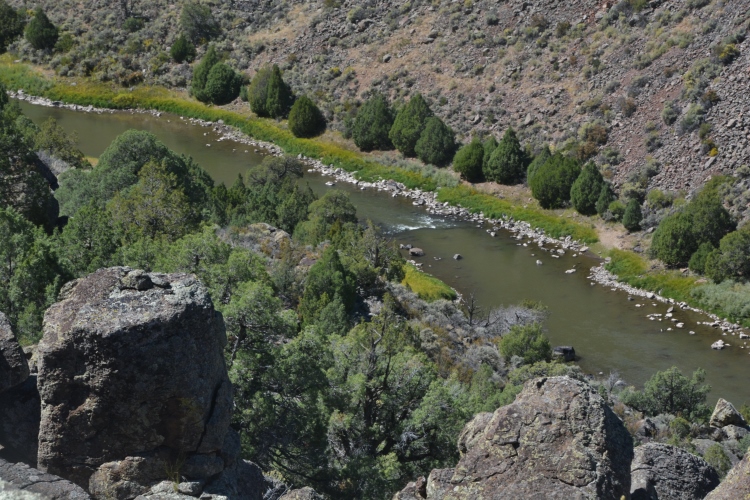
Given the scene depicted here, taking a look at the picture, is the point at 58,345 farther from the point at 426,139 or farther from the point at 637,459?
the point at 426,139

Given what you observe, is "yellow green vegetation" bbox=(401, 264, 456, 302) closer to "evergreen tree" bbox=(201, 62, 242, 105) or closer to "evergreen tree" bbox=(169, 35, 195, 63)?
"evergreen tree" bbox=(201, 62, 242, 105)

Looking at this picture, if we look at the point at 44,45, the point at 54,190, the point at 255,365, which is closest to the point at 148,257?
the point at 255,365

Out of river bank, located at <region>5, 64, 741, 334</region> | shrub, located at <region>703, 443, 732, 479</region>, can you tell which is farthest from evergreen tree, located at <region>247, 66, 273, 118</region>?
shrub, located at <region>703, 443, 732, 479</region>

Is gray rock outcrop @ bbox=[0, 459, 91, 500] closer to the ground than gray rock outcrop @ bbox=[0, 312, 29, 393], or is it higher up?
closer to the ground

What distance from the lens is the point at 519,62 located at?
261 ft

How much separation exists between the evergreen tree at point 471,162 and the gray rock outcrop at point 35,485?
58.9 metres

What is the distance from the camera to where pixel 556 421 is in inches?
575

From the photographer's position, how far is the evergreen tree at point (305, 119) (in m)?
82.7

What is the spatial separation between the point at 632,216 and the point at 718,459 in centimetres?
3288

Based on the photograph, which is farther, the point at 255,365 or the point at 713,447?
the point at 713,447

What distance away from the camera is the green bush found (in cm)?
6512

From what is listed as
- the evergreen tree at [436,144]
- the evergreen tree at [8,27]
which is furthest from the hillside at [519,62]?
the evergreen tree at [8,27]

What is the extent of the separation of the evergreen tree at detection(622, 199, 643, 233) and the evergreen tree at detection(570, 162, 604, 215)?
3.20m

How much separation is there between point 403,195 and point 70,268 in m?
40.7
